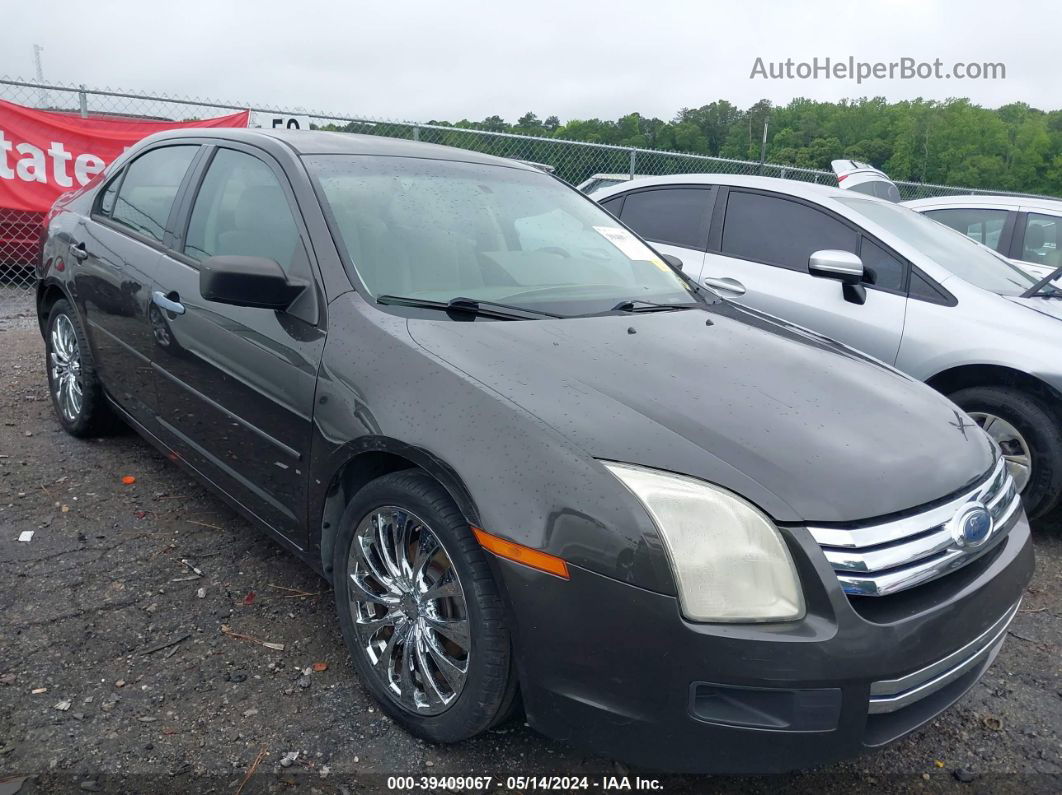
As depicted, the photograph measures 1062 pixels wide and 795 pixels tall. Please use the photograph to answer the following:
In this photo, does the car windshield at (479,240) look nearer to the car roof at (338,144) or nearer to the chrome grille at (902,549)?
the car roof at (338,144)

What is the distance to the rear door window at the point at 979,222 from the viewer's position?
680 centimetres

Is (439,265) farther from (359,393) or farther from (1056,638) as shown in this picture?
(1056,638)

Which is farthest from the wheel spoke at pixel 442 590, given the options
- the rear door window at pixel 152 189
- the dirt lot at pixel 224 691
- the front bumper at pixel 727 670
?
the rear door window at pixel 152 189

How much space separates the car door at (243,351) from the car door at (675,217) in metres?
2.80

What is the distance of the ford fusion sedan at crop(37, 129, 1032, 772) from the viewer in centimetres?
175

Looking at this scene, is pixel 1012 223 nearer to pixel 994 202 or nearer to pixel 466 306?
pixel 994 202

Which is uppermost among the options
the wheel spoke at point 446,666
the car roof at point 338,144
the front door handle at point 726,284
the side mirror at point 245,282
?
the car roof at point 338,144

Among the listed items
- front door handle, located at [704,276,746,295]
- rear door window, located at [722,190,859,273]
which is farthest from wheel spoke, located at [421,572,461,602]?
rear door window, located at [722,190,859,273]

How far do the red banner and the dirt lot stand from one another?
5660mm

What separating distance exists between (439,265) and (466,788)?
1.55 m

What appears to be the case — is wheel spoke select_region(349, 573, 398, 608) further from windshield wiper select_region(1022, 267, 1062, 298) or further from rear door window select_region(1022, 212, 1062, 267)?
rear door window select_region(1022, 212, 1062, 267)

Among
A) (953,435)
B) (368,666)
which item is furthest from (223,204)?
(953,435)

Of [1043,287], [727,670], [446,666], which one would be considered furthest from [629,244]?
[1043,287]

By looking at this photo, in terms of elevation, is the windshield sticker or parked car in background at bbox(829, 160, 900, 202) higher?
parked car in background at bbox(829, 160, 900, 202)
